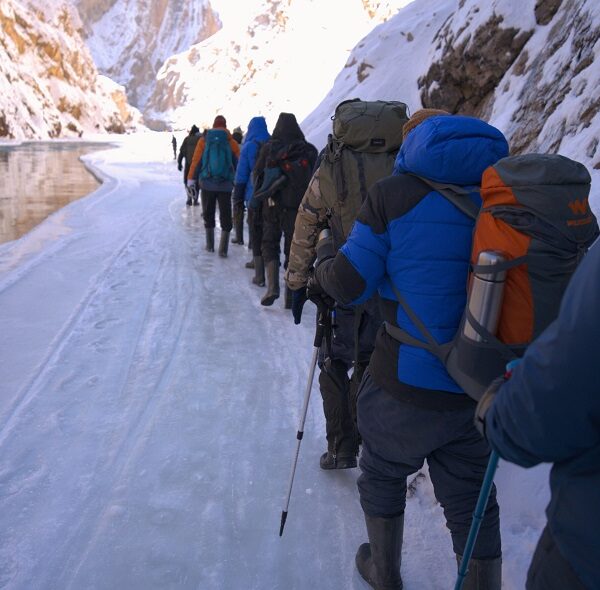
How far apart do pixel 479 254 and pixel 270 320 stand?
416cm

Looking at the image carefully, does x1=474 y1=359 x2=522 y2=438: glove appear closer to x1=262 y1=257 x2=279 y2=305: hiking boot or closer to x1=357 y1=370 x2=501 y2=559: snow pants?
x1=357 y1=370 x2=501 y2=559: snow pants

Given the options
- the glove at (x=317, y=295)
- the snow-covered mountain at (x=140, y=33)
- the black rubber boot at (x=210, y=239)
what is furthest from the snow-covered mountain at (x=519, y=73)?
the snow-covered mountain at (x=140, y=33)

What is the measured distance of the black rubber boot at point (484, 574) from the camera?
2.05 metres

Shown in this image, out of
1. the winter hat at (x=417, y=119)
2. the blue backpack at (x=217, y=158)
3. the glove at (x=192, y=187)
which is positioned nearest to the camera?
the winter hat at (x=417, y=119)

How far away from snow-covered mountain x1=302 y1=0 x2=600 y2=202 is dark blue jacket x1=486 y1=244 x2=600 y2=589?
2.89 meters

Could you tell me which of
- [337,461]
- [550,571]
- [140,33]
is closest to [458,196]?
[550,571]

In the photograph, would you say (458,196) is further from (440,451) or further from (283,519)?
(283,519)

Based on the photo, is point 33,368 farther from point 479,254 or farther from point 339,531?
point 479,254

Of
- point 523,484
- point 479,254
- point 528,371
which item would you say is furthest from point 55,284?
point 528,371

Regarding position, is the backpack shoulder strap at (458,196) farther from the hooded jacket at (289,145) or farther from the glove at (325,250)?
the hooded jacket at (289,145)

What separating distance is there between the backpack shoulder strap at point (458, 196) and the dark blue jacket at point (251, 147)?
5.48 m

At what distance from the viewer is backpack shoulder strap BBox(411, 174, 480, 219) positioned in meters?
1.83

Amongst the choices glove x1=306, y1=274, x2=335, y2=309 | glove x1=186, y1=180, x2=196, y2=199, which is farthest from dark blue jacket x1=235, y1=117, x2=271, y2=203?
glove x1=306, y1=274, x2=335, y2=309

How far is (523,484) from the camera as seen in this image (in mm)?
2627
